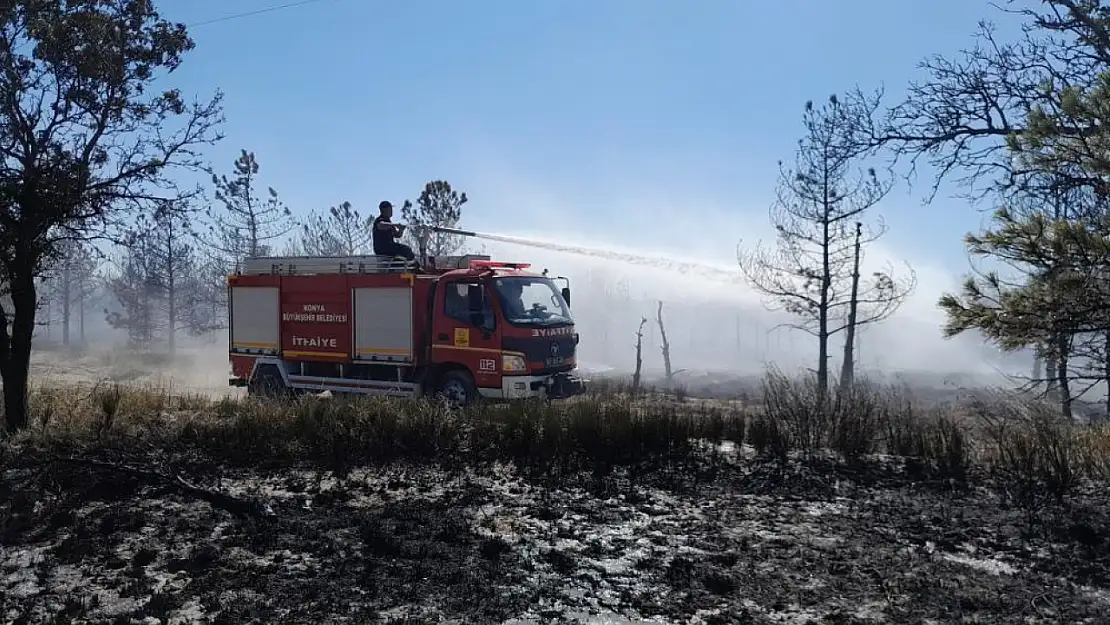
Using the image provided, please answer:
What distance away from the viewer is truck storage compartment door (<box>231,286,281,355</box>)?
15234mm

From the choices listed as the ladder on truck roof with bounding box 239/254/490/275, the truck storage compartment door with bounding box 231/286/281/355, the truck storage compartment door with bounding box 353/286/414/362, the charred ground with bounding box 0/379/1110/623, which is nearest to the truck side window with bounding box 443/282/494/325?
the truck storage compartment door with bounding box 353/286/414/362

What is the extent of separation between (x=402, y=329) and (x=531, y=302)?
92.2 inches

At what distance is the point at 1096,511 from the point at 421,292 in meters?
10.3

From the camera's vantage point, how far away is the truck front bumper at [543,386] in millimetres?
12641

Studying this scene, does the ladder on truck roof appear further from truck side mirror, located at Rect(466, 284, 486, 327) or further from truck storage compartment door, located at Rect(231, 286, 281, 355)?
truck side mirror, located at Rect(466, 284, 486, 327)

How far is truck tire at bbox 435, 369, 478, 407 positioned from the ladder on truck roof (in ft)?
6.68

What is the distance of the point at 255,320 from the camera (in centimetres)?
1546

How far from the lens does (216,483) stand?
682 centimetres

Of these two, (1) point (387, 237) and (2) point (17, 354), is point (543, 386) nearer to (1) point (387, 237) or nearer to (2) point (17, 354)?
(1) point (387, 237)

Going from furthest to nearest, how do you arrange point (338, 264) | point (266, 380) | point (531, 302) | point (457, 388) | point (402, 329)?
point (266, 380) < point (338, 264) < point (402, 329) < point (531, 302) < point (457, 388)

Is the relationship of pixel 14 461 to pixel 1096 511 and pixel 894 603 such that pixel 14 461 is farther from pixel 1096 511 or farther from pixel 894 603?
pixel 1096 511

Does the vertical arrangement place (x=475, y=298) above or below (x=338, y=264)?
below

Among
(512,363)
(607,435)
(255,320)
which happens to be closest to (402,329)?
(512,363)

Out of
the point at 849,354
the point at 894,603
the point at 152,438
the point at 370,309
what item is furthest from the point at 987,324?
the point at 849,354
